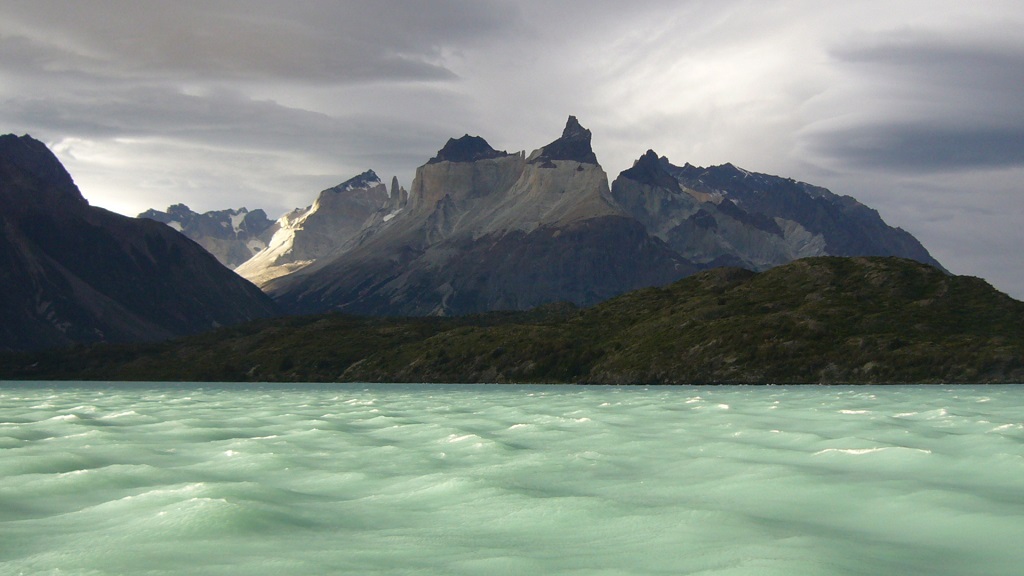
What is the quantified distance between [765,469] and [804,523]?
10475 millimetres

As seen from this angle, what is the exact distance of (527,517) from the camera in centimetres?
2614

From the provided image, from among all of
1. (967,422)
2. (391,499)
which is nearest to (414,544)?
(391,499)

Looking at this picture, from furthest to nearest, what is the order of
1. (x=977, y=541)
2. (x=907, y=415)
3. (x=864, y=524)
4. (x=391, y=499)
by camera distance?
1. (x=907, y=415)
2. (x=391, y=499)
3. (x=864, y=524)
4. (x=977, y=541)

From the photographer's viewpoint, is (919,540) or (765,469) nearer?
(919,540)

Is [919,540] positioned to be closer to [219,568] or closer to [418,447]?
[219,568]

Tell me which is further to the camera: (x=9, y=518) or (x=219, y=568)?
(x=9, y=518)

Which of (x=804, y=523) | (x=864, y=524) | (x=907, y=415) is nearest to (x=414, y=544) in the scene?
(x=804, y=523)

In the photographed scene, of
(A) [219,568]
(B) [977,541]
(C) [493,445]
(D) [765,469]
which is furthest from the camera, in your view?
(C) [493,445]

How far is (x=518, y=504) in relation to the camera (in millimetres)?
28031

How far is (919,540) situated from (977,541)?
4.42ft

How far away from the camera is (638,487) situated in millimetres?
31656

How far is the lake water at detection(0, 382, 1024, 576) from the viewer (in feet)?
68.0

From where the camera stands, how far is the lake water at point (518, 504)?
68.0ft

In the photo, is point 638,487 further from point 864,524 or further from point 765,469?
point 864,524
